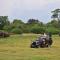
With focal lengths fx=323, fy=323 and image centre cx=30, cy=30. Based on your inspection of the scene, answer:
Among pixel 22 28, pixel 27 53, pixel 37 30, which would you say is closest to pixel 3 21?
pixel 22 28

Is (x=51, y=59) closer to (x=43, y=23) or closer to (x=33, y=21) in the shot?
(x=43, y=23)

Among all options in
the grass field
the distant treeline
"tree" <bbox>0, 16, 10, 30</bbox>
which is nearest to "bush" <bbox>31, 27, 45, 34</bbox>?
the distant treeline

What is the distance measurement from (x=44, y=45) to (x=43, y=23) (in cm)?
4004

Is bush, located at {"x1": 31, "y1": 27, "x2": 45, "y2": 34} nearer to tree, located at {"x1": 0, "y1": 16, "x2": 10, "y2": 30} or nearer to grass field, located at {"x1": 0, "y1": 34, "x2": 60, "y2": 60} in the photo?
tree, located at {"x1": 0, "y1": 16, "x2": 10, "y2": 30}

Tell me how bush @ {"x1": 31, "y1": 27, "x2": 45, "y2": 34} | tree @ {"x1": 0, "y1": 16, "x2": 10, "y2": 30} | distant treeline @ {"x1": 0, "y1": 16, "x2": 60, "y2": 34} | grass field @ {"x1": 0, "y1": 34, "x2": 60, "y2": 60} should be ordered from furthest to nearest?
tree @ {"x1": 0, "y1": 16, "x2": 10, "y2": 30} < bush @ {"x1": 31, "y1": 27, "x2": 45, "y2": 34} < distant treeline @ {"x1": 0, "y1": 16, "x2": 60, "y2": 34} < grass field @ {"x1": 0, "y1": 34, "x2": 60, "y2": 60}

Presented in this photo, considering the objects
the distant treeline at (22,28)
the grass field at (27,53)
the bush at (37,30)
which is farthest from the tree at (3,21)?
the grass field at (27,53)

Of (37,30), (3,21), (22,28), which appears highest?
(3,21)

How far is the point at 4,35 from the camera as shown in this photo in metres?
38.4

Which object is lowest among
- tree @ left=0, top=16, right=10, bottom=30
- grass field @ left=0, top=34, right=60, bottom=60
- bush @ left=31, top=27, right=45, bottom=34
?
grass field @ left=0, top=34, right=60, bottom=60

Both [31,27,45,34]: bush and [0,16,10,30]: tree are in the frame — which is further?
[0,16,10,30]: tree

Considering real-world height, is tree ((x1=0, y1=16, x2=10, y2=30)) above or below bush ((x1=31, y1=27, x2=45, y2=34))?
above

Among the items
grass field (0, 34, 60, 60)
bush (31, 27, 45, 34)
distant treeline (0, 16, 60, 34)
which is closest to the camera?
grass field (0, 34, 60, 60)

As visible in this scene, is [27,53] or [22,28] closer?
[27,53]

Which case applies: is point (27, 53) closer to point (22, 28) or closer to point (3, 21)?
point (22, 28)
